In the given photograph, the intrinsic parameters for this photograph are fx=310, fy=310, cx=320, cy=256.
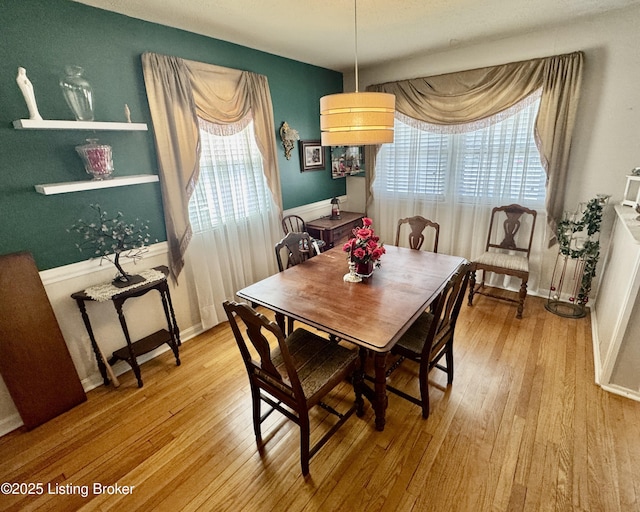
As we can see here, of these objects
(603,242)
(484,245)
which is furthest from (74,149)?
(603,242)

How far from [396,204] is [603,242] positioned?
2.15 m

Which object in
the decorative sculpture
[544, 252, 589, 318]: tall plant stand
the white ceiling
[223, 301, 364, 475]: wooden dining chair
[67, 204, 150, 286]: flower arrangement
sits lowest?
[544, 252, 589, 318]: tall plant stand

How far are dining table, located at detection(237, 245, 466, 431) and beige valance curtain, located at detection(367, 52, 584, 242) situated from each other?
1591 millimetres

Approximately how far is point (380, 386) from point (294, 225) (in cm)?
246

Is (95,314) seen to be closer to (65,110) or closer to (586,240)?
(65,110)

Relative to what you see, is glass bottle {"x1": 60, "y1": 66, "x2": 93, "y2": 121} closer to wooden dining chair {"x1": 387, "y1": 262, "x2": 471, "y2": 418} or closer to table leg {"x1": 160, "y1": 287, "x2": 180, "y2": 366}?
table leg {"x1": 160, "y1": 287, "x2": 180, "y2": 366}

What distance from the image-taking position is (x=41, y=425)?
6.65 feet

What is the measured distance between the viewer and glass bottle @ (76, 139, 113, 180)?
1987 mm

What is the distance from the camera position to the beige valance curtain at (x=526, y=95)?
2.80m

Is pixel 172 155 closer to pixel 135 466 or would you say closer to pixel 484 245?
pixel 135 466

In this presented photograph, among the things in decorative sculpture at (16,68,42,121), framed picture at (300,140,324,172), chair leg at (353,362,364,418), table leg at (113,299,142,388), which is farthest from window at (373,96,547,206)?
decorative sculpture at (16,68,42,121)

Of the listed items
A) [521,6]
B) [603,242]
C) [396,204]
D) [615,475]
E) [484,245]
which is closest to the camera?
[615,475]

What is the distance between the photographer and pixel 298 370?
1707mm

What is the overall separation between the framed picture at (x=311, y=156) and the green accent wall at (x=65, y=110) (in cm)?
134
